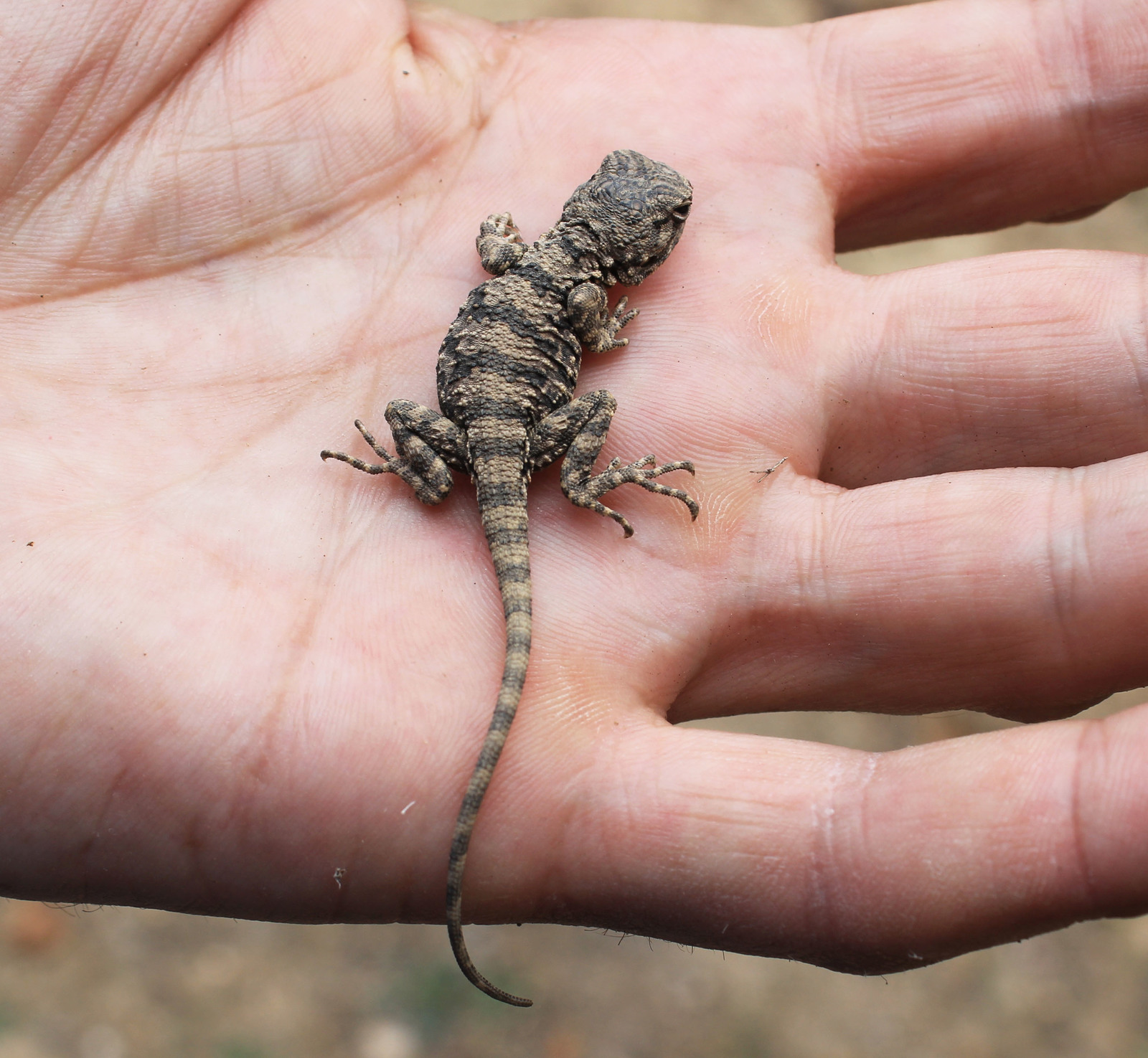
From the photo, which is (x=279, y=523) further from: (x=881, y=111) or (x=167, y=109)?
(x=881, y=111)

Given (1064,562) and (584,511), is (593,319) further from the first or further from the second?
(1064,562)

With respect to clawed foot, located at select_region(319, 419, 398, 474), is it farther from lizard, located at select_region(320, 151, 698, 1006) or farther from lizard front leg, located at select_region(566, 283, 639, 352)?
lizard front leg, located at select_region(566, 283, 639, 352)

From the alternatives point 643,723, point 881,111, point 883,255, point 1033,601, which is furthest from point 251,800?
point 883,255

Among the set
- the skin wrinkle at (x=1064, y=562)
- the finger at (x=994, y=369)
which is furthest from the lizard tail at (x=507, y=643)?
the skin wrinkle at (x=1064, y=562)

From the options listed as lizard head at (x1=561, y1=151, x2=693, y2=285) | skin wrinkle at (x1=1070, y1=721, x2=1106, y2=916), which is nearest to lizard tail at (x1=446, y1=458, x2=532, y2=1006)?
lizard head at (x1=561, y1=151, x2=693, y2=285)

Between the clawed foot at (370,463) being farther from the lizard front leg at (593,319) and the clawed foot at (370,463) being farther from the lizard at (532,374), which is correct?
the lizard front leg at (593,319)

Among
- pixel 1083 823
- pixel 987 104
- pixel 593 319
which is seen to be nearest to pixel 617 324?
pixel 593 319
